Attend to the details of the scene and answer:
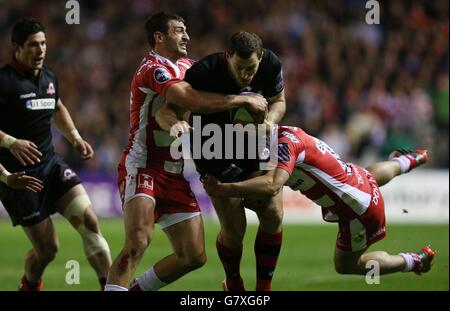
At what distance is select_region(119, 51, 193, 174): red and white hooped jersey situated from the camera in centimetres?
686

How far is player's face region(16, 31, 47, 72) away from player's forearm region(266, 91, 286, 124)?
1.99 metres

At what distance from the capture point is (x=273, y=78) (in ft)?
23.0

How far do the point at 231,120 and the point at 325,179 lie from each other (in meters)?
0.87

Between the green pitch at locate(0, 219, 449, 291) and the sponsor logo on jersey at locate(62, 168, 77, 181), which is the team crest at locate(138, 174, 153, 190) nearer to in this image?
the sponsor logo on jersey at locate(62, 168, 77, 181)

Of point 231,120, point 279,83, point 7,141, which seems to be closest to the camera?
point 231,120

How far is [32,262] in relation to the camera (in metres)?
7.91

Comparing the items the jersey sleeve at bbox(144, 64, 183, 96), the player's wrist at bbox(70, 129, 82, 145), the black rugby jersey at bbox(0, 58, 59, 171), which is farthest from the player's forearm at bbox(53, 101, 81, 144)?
the jersey sleeve at bbox(144, 64, 183, 96)

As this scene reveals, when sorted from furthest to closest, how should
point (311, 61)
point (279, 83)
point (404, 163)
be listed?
point (311, 61), point (404, 163), point (279, 83)

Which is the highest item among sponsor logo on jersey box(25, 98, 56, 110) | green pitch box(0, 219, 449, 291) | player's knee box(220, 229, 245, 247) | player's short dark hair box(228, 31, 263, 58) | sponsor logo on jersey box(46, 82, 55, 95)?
player's short dark hair box(228, 31, 263, 58)

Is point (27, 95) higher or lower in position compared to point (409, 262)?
higher

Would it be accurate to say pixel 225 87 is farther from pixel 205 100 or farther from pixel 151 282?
pixel 151 282

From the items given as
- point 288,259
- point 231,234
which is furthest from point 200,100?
point 288,259

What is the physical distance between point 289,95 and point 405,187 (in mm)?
3862
